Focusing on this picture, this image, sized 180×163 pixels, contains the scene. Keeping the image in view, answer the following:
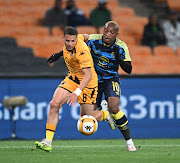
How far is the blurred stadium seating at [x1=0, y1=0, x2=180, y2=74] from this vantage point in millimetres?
13602

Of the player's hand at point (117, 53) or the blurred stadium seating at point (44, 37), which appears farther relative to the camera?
the blurred stadium seating at point (44, 37)

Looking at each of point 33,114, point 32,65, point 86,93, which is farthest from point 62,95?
point 32,65

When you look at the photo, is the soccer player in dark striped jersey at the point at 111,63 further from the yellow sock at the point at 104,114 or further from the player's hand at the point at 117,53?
the yellow sock at the point at 104,114

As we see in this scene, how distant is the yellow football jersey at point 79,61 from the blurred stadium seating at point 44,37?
19.0ft

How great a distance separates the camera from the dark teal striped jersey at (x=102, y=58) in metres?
7.81

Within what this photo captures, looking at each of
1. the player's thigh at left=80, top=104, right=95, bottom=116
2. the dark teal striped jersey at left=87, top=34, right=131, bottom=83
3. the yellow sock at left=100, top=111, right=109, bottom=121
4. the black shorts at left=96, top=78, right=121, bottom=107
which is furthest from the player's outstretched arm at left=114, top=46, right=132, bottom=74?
the yellow sock at left=100, top=111, right=109, bottom=121

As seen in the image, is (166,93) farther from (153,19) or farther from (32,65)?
(32,65)

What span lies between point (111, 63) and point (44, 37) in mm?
6531

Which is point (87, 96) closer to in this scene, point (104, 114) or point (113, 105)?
point (113, 105)

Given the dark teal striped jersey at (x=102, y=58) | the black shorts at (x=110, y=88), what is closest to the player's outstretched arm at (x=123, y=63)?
the dark teal striped jersey at (x=102, y=58)

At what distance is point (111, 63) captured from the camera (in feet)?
25.8

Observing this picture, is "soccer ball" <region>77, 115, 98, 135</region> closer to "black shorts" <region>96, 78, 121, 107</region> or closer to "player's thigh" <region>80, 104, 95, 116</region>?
"player's thigh" <region>80, 104, 95, 116</region>

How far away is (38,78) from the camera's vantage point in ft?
38.8

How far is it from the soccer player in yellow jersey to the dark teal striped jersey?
9.4 inches
